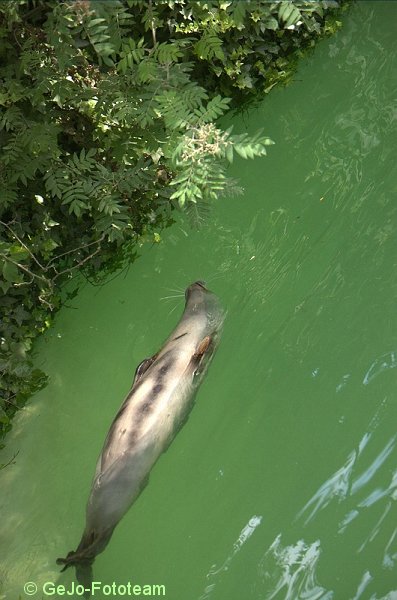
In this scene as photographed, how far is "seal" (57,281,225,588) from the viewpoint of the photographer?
3109mm

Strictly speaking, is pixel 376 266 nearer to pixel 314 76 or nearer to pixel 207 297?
pixel 207 297

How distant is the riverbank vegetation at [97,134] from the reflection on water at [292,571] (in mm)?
1736

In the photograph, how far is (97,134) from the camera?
4.47 m

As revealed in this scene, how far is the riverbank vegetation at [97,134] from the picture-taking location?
10.4 ft

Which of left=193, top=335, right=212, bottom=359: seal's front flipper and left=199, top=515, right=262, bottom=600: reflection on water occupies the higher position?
→ left=193, top=335, right=212, bottom=359: seal's front flipper

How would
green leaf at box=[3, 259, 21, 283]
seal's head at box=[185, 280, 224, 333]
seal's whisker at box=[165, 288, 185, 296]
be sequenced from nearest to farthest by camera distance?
green leaf at box=[3, 259, 21, 283] < seal's head at box=[185, 280, 224, 333] < seal's whisker at box=[165, 288, 185, 296]

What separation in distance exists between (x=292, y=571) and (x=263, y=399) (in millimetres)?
968

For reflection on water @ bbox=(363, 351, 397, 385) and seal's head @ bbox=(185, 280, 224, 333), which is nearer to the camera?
reflection on water @ bbox=(363, 351, 397, 385)

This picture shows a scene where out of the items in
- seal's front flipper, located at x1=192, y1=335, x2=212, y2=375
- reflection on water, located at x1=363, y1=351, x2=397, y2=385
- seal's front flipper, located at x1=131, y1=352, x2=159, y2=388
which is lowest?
seal's front flipper, located at x1=131, y1=352, x2=159, y2=388

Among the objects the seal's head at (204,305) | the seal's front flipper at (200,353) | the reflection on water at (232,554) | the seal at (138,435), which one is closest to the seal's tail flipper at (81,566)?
the seal at (138,435)

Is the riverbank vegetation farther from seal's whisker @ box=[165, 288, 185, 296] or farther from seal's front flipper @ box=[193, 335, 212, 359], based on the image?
seal's front flipper @ box=[193, 335, 212, 359]

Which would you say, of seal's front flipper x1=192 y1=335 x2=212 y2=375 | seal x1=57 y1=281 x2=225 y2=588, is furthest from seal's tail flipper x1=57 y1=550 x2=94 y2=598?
seal's front flipper x1=192 y1=335 x2=212 y2=375

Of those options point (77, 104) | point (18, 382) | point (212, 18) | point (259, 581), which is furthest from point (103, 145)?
point (259, 581)
